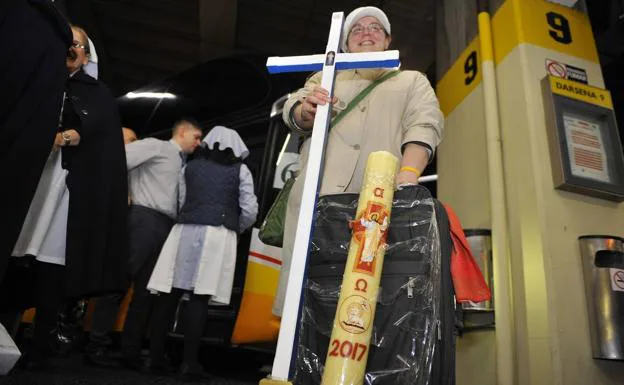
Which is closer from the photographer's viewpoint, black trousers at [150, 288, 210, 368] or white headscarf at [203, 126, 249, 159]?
black trousers at [150, 288, 210, 368]

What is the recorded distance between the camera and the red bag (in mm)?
1357

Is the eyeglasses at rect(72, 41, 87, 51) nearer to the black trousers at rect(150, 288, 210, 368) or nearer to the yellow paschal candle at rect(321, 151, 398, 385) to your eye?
the black trousers at rect(150, 288, 210, 368)

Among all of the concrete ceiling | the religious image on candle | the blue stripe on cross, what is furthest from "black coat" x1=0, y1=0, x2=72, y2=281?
the concrete ceiling

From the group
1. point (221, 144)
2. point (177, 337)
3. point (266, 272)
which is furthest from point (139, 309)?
point (221, 144)

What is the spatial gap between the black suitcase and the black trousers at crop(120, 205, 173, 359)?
5.04ft

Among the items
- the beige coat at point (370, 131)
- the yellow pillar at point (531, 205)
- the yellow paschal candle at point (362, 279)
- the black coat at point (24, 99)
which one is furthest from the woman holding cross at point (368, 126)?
the yellow pillar at point (531, 205)

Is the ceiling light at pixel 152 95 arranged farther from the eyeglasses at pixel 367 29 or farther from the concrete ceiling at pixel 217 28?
the eyeglasses at pixel 367 29

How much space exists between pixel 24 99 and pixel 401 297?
1292 millimetres

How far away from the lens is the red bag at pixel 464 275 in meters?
1.36

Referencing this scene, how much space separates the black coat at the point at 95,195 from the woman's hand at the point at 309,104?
3.03 ft

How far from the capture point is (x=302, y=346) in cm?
137

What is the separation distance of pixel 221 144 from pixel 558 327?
2042 mm

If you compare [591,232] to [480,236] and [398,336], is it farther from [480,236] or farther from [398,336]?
[398,336]

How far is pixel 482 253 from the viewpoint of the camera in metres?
2.47
